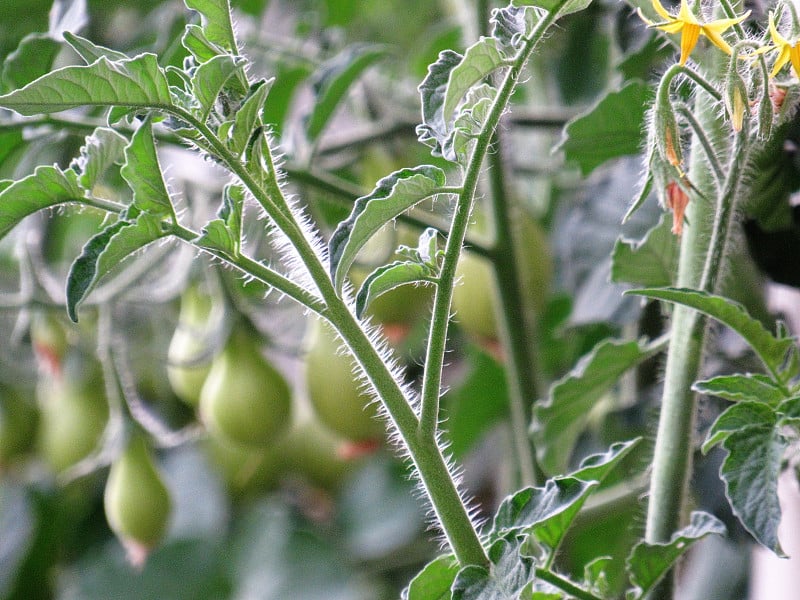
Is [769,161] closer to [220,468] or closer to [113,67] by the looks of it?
[113,67]

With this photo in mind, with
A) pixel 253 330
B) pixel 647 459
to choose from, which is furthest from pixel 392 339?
pixel 647 459

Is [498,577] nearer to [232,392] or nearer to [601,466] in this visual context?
[601,466]

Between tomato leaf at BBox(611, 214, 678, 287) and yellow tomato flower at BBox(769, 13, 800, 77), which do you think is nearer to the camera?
yellow tomato flower at BBox(769, 13, 800, 77)

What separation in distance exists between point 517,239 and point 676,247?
0.61ft

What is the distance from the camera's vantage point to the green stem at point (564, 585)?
0.84ft

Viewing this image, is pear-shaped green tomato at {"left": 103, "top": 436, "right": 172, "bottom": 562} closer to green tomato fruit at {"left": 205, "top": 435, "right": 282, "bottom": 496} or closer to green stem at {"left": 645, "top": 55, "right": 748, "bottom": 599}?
green tomato fruit at {"left": 205, "top": 435, "right": 282, "bottom": 496}

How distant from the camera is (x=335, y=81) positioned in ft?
1.55

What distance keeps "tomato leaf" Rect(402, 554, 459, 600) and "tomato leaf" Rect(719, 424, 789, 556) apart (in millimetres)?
79

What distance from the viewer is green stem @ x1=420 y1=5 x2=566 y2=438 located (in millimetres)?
224

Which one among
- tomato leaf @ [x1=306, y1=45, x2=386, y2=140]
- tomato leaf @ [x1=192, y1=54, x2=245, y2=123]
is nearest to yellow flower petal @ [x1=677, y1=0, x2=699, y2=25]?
tomato leaf @ [x1=192, y1=54, x2=245, y2=123]

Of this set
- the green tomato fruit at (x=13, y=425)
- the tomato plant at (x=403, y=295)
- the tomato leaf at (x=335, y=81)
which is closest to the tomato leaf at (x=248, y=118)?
the tomato plant at (x=403, y=295)

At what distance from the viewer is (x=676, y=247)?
340 mm

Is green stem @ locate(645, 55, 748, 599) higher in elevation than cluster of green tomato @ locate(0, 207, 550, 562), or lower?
higher

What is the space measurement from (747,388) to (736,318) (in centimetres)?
2
